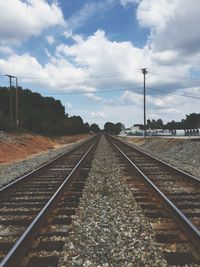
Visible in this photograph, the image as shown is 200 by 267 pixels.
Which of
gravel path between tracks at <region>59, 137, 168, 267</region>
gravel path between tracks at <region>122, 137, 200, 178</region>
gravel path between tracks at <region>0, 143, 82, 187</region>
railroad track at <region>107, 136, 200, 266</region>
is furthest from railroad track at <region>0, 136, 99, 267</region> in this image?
gravel path between tracks at <region>122, 137, 200, 178</region>

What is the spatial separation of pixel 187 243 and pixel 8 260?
265 cm

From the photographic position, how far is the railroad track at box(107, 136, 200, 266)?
5587 millimetres

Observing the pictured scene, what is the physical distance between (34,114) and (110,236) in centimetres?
8629

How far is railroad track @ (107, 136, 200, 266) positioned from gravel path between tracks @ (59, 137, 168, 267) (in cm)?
20

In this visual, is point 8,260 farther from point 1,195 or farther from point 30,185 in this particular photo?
point 30,185

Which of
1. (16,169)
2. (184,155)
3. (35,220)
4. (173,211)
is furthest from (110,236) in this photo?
(184,155)

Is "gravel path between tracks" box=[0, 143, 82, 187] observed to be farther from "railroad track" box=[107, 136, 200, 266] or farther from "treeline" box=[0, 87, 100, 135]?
"treeline" box=[0, 87, 100, 135]

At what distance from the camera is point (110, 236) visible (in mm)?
6453

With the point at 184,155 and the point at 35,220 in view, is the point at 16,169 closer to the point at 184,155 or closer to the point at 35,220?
the point at 35,220

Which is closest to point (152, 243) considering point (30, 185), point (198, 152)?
point (30, 185)

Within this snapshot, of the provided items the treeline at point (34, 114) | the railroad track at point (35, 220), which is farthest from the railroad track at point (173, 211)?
the treeline at point (34, 114)

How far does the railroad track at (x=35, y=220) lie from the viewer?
538 cm

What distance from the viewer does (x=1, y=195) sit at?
10.5m

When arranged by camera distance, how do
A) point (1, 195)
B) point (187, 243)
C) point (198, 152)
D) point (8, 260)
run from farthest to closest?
point (198, 152)
point (1, 195)
point (187, 243)
point (8, 260)
